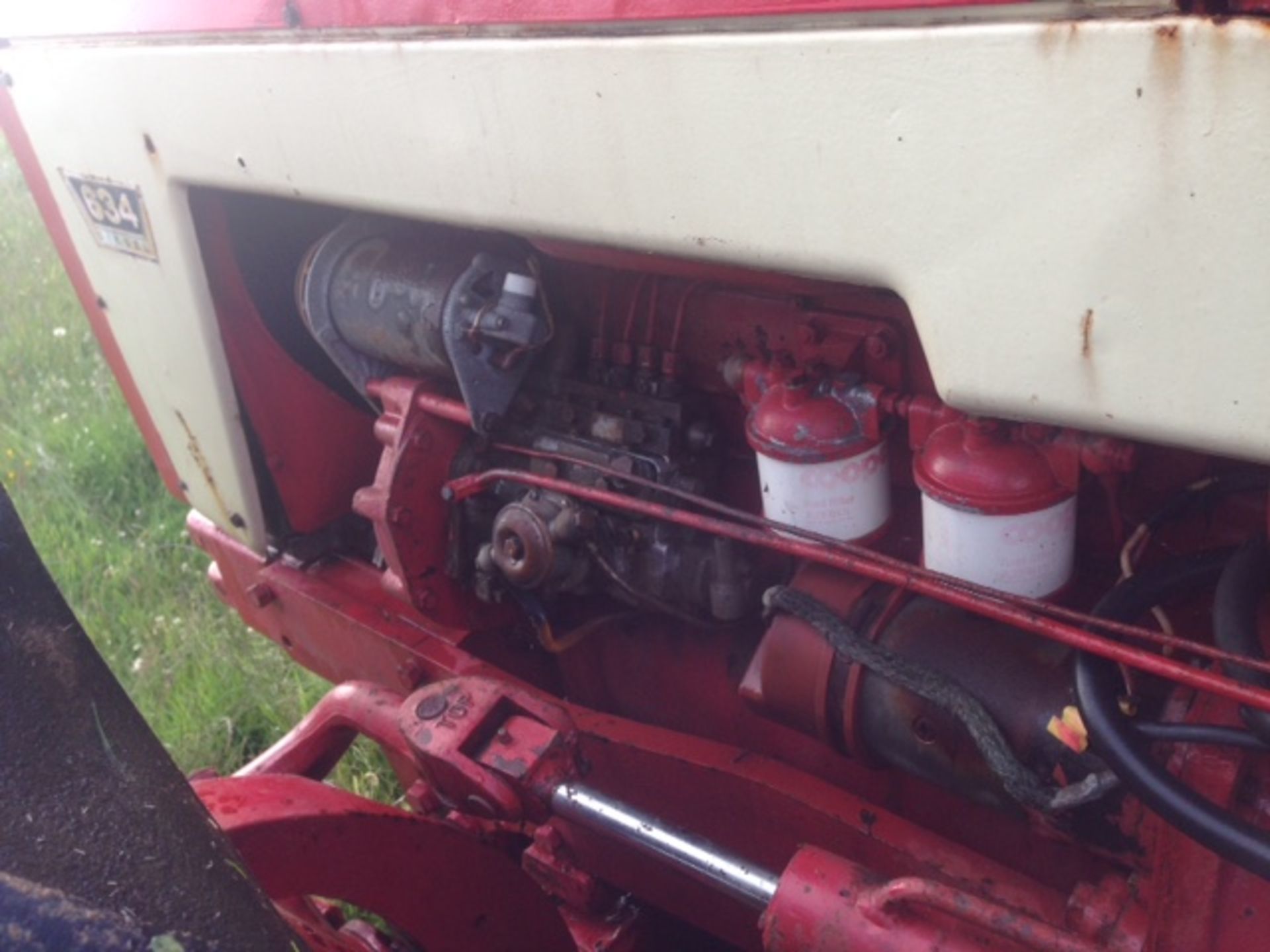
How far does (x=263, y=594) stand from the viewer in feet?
6.68

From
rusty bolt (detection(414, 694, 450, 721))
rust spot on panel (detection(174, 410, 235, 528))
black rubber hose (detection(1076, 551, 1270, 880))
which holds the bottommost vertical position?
rusty bolt (detection(414, 694, 450, 721))

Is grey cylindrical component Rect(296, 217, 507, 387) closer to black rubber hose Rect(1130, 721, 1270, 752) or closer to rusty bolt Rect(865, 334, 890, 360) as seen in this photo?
rusty bolt Rect(865, 334, 890, 360)

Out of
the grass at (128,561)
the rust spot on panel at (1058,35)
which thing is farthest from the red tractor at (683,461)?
the grass at (128,561)

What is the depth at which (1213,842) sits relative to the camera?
0.91 metres

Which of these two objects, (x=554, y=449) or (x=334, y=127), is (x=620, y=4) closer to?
(x=334, y=127)

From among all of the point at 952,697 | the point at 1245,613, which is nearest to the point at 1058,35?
the point at 1245,613

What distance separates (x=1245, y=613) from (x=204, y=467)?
1.49m

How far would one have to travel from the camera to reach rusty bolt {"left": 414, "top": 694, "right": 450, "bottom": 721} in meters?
1.49

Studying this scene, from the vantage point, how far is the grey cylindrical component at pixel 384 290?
1.51 meters

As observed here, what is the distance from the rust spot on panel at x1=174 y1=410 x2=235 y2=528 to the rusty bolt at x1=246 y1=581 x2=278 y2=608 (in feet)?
0.48

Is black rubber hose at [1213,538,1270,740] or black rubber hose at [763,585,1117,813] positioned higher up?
black rubber hose at [1213,538,1270,740]

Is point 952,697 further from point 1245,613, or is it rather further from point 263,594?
point 263,594

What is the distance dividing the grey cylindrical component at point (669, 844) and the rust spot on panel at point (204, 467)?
80 cm

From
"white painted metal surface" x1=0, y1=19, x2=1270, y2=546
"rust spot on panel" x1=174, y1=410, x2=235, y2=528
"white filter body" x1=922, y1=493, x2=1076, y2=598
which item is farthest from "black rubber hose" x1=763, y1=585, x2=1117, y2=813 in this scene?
"rust spot on panel" x1=174, y1=410, x2=235, y2=528
